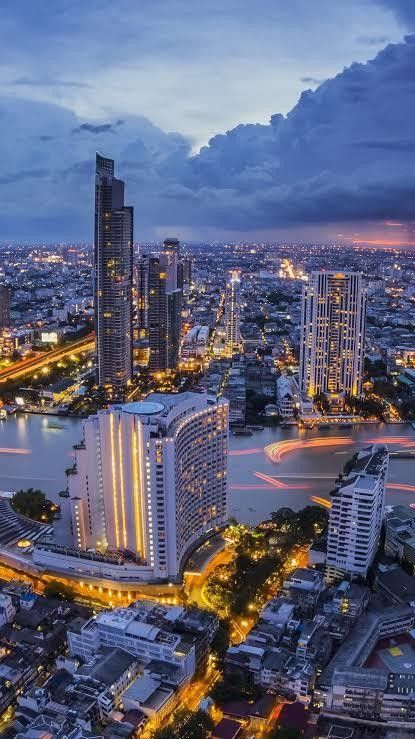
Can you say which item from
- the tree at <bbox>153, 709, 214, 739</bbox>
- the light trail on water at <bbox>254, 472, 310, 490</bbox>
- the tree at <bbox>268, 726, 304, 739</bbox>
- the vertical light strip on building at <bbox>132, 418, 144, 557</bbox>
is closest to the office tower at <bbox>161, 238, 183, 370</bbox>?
the light trail on water at <bbox>254, 472, 310, 490</bbox>

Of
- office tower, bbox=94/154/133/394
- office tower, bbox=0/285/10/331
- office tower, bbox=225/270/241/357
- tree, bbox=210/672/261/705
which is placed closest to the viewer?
tree, bbox=210/672/261/705

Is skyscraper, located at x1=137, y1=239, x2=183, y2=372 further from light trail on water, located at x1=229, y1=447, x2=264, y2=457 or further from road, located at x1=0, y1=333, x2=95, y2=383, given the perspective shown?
light trail on water, located at x1=229, y1=447, x2=264, y2=457

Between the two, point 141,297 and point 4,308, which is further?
point 141,297

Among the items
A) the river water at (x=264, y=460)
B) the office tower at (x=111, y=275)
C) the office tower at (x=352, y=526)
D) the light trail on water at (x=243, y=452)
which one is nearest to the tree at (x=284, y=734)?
the office tower at (x=352, y=526)

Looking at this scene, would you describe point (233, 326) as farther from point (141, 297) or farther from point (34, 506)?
point (34, 506)

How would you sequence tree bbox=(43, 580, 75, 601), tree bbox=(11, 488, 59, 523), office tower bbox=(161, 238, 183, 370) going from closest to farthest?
tree bbox=(43, 580, 75, 601)
tree bbox=(11, 488, 59, 523)
office tower bbox=(161, 238, 183, 370)

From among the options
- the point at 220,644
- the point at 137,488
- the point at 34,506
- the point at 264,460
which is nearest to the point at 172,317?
the point at 264,460

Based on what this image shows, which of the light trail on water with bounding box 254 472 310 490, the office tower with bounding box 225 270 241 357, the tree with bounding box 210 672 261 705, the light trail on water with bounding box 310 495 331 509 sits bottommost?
the tree with bounding box 210 672 261 705
